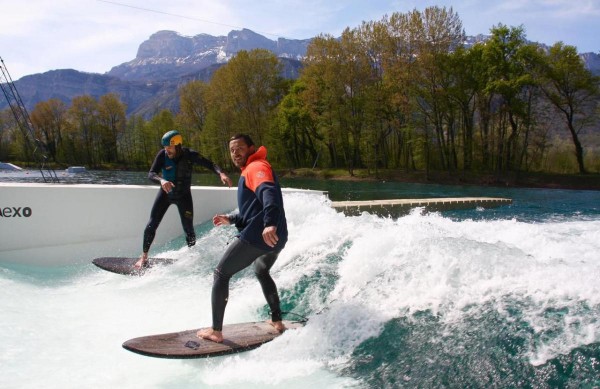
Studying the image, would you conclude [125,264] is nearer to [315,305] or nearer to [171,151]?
[171,151]

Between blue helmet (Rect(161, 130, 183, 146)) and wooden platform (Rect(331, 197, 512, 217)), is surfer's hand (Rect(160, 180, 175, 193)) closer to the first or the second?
blue helmet (Rect(161, 130, 183, 146))

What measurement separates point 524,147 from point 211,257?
32528mm

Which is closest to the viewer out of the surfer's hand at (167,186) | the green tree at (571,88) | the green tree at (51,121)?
the surfer's hand at (167,186)

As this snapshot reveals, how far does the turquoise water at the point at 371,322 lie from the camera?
3.32 metres

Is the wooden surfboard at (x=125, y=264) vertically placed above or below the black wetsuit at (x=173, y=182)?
below

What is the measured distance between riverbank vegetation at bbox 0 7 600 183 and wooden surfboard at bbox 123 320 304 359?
1245 inches

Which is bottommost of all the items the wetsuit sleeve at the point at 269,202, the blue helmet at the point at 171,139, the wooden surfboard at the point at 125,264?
the wooden surfboard at the point at 125,264

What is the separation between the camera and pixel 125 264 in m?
7.32

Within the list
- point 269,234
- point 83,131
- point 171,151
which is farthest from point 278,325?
point 83,131

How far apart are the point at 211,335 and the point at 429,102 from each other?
114ft

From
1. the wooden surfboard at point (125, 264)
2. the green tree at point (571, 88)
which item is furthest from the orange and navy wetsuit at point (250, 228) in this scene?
the green tree at point (571, 88)

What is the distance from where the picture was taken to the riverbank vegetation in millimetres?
33625

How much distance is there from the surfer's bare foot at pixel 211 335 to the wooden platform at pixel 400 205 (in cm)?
916

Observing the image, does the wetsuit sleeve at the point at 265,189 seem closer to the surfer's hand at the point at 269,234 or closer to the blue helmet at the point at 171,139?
the surfer's hand at the point at 269,234
